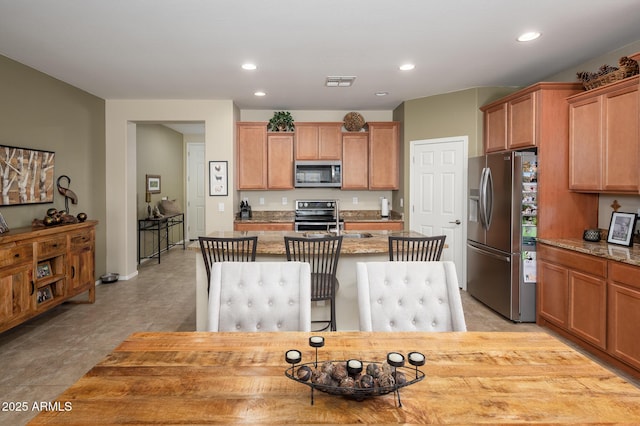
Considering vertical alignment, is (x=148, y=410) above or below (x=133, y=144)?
below

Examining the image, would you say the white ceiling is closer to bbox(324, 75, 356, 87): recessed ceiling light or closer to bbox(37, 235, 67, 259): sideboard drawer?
bbox(324, 75, 356, 87): recessed ceiling light

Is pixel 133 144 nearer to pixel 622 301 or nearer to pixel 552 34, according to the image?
pixel 552 34

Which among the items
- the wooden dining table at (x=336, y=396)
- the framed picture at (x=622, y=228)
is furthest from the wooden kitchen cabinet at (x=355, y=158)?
the wooden dining table at (x=336, y=396)

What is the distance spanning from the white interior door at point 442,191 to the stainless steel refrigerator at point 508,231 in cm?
61

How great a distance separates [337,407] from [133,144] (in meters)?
5.59

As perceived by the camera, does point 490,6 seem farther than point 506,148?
No

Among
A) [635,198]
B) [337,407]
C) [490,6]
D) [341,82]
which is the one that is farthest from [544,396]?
[341,82]

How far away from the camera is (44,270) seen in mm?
3738

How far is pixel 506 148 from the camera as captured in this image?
425 centimetres

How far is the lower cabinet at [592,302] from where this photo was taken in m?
2.66

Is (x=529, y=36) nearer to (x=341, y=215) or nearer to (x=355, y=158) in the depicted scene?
(x=355, y=158)

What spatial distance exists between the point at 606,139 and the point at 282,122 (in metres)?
4.14

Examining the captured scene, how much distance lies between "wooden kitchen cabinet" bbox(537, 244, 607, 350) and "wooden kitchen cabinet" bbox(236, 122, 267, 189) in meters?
3.90

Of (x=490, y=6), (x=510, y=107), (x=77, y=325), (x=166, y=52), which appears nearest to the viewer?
(x=490, y=6)
